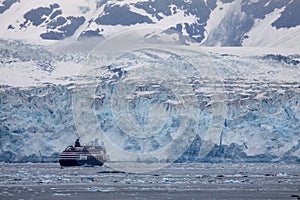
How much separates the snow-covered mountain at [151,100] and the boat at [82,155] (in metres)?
1.00

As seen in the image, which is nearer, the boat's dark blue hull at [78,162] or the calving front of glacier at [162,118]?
the calving front of glacier at [162,118]

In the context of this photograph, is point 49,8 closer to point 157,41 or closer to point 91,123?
point 157,41

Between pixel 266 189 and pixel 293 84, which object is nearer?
pixel 266 189

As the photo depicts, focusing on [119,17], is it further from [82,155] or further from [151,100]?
[82,155]

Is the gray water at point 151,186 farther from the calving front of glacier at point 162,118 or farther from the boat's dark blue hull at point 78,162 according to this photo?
the boat's dark blue hull at point 78,162

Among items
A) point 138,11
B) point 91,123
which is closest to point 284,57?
point 91,123

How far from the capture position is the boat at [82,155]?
87.0 metres

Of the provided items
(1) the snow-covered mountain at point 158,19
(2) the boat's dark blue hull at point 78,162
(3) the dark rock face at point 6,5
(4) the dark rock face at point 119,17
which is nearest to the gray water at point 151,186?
(2) the boat's dark blue hull at point 78,162

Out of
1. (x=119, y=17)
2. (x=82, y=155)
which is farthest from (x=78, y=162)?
(x=119, y=17)

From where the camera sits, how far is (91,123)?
288 feet

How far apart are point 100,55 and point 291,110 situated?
118ft

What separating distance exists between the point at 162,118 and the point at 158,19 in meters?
76.1

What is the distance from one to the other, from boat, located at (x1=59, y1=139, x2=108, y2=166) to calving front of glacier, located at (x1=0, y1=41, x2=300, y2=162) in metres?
0.99

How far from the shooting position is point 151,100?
8994 cm
